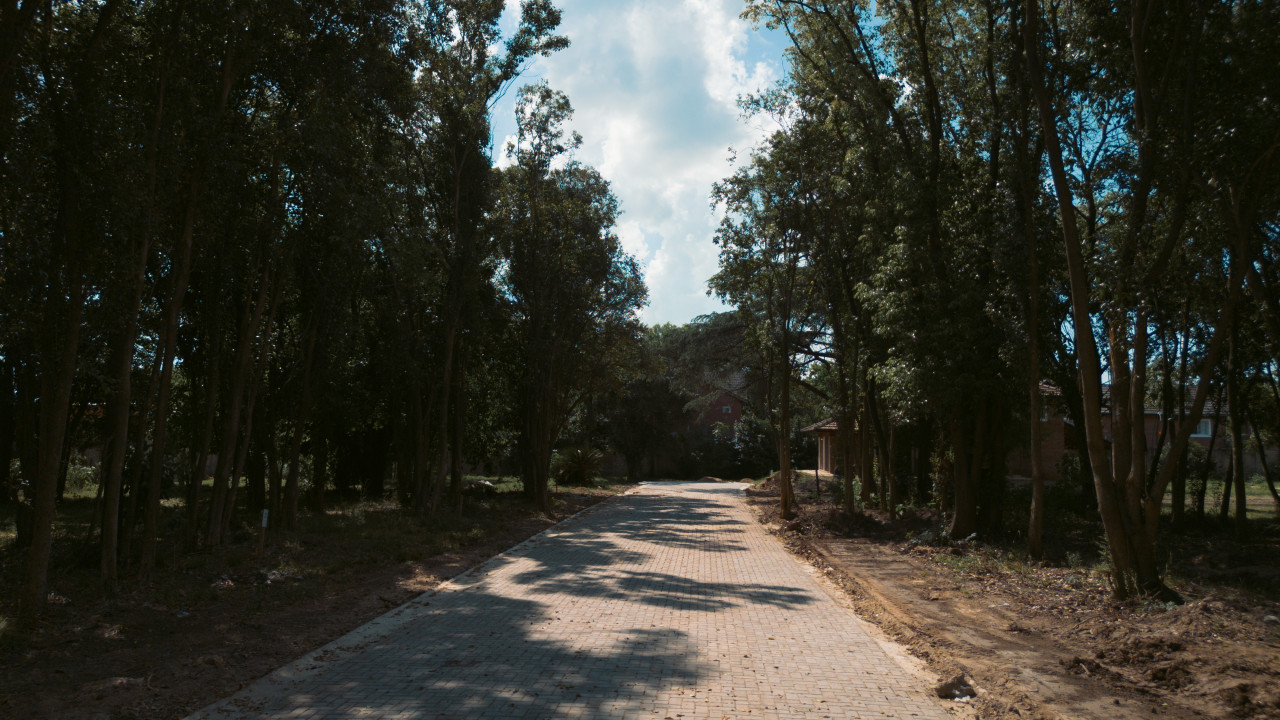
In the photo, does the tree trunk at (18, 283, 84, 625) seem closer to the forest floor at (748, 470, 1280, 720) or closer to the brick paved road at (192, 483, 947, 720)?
the brick paved road at (192, 483, 947, 720)

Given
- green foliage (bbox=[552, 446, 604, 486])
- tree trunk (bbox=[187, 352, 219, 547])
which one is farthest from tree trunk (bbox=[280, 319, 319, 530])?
green foliage (bbox=[552, 446, 604, 486])

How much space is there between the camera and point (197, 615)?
29.6ft

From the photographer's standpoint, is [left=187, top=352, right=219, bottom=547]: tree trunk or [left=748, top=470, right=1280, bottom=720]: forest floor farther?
[left=187, top=352, right=219, bottom=547]: tree trunk

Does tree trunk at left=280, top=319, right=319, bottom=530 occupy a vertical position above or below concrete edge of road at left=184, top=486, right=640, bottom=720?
above

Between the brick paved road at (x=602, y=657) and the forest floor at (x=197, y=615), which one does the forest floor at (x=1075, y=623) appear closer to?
the brick paved road at (x=602, y=657)

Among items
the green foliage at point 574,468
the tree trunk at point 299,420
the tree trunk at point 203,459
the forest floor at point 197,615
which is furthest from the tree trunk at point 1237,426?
the green foliage at point 574,468

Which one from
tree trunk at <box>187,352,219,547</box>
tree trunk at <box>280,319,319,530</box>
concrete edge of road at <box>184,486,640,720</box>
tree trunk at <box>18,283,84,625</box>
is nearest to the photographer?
concrete edge of road at <box>184,486,640,720</box>

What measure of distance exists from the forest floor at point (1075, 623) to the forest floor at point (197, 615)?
617 cm

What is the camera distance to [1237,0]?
988 cm

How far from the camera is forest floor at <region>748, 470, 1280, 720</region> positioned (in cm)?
607

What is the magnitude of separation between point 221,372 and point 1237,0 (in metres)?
16.4

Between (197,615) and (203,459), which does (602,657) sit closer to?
(197,615)

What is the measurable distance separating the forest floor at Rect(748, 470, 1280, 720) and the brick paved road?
773 mm

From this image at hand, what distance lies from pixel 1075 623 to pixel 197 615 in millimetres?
10024
